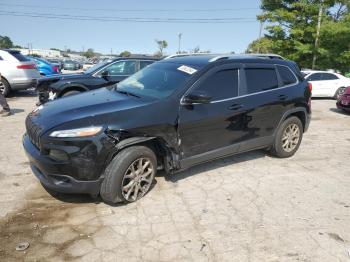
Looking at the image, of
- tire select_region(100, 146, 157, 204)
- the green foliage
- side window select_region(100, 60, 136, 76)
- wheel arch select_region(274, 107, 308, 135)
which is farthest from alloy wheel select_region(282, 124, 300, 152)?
the green foliage

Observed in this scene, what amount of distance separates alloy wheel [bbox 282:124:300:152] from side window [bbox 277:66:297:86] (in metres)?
0.77

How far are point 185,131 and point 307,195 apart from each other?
6.23 ft

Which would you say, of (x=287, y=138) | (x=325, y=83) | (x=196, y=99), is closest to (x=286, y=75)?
(x=287, y=138)

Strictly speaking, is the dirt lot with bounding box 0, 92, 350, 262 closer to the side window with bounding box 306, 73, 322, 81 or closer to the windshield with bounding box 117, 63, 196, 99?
the windshield with bounding box 117, 63, 196, 99

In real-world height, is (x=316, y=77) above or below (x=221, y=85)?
below

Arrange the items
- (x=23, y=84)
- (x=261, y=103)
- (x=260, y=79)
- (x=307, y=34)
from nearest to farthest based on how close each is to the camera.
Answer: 1. (x=261, y=103)
2. (x=260, y=79)
3. (x=23, y=84)
4. (x=307, y=34)

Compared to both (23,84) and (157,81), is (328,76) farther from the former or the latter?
(23,84)

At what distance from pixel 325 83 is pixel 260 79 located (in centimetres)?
1117

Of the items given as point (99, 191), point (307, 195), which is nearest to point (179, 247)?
point (99, 191)

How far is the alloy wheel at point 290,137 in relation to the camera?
226 inches

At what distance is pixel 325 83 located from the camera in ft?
48.4

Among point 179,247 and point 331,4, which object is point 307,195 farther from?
point 331,4

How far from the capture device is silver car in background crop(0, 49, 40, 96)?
37.2ft

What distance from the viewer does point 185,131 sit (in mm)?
4164
